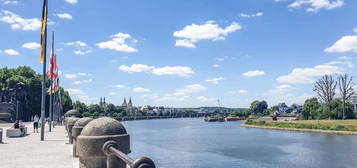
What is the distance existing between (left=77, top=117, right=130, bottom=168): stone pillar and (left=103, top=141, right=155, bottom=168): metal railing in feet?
0.25

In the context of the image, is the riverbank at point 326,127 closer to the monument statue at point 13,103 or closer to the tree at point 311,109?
the tree at point 311,109

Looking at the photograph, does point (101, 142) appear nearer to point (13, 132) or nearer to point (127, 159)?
point (127, 159)

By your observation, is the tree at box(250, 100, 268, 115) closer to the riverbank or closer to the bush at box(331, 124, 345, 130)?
the riverbank

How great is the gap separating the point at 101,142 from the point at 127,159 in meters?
1.47

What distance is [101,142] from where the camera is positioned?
5117 mm

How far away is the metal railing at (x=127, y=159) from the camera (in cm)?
312

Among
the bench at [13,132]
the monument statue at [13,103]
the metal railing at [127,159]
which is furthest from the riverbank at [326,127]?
the metal railing at [127,159]

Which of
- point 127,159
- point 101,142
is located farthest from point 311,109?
point 127,159

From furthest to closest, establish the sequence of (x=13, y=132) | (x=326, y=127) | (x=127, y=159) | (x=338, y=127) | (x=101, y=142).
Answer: (x=326, y=127) < (x=338, y=127) < (x=13, y=132) < (x=101, y=142) < (x=127, y=159)

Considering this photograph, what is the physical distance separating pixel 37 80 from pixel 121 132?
80.1 meters

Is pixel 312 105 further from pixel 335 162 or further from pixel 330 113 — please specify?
pixel 335 162

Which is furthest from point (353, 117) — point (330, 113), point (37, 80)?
point (37, 80)

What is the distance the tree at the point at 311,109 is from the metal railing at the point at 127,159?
92.2 metres

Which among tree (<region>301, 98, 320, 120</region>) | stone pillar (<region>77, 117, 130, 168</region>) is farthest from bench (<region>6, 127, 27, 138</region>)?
tree (<region>301, 98, 320, 120</region>)
